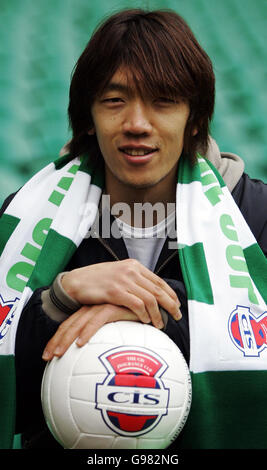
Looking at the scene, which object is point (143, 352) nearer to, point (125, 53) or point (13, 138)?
point (125, 53)

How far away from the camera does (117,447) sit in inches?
67.3

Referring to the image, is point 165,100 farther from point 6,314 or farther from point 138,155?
point 6,314

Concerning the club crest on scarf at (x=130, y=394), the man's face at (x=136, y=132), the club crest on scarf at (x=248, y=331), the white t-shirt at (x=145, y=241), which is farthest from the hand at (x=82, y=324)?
the man's face at (x=136, y=132)

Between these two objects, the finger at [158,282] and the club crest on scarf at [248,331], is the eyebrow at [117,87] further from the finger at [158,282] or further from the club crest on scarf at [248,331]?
the club crest on scarf at [248,331]

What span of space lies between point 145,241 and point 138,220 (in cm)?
12

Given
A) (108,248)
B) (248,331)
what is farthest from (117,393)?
(108,248)

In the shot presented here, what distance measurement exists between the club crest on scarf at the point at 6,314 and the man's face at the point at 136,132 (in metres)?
0.62

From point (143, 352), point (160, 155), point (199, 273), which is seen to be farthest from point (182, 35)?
point (143, 352)

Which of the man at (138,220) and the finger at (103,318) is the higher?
the man at (138,220)

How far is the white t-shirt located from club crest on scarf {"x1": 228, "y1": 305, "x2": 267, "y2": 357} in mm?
394

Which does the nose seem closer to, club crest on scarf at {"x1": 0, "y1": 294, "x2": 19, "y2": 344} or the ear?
the ear

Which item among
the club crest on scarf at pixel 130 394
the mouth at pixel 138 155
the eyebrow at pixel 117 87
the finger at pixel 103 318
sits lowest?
the club crest on scarf at pixel 130 394

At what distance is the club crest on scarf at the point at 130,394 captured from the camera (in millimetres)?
1661

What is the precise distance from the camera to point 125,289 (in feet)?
6.02
